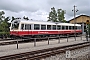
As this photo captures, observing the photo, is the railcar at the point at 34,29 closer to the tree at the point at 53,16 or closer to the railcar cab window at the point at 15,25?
the railcar cab window at the point at 15,25

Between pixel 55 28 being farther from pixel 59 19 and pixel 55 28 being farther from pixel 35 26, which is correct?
pixel 59 19

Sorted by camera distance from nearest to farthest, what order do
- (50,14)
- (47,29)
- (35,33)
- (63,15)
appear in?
1. (35,33)
2. (47,29)
3. (63,15)
4. (50,14)

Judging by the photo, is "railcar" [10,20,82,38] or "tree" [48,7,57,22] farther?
"tree" [48,7,57,22]

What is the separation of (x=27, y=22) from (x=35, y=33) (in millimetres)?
2293

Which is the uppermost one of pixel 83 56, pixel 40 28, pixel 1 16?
pixel 1 16

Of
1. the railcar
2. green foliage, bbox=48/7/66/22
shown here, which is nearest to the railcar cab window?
the railcar

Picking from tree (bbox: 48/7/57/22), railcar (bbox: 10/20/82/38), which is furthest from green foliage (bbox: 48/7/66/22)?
railcar (bbox: 10/20/82/38)

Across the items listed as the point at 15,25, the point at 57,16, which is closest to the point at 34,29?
the point at 15,25

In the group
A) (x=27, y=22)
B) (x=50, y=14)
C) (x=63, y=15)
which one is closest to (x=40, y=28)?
(x=27, y=22)

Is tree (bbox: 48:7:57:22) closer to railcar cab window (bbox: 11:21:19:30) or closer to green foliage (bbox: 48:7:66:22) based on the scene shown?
green foliage (bbox: 48:7:66:22)

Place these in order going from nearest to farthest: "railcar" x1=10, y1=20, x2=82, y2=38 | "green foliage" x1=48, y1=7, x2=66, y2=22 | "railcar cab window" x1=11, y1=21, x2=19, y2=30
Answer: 1. "railcar" x1=10, y1=20, x2=82, y2=38
2. "railcar cab window" x1=11, y1=21, x2=19, y2=30
3. "green foliage" x1=48, y1=7, x2=66, y2=22

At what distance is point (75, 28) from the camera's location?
33562 millimetres

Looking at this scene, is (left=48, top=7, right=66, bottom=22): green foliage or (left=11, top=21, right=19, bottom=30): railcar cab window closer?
(left=11, top=21, right=19, bottom=30): railcar cab window

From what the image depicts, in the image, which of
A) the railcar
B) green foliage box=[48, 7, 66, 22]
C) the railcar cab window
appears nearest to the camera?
the railcar
